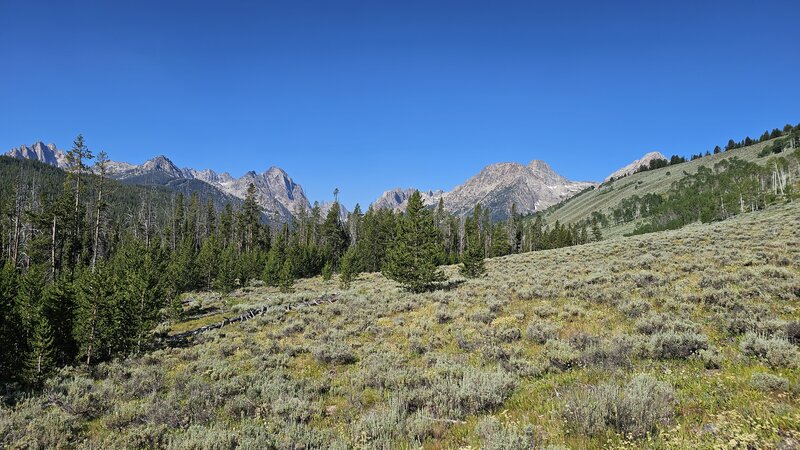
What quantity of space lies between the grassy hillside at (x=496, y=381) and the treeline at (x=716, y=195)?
8717cm

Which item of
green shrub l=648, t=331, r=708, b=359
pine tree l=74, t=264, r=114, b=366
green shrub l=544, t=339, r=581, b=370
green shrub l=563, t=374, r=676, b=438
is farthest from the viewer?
pine tree l=74, t=264, r=114, b=366

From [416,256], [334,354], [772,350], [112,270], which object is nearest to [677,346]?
[772,350]

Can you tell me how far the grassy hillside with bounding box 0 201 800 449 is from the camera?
5902mm

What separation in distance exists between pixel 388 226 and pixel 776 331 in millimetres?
70340

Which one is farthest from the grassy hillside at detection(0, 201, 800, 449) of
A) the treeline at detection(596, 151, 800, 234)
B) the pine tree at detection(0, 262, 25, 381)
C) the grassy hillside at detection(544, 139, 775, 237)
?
the grassy hillside at detection(544, 139, 775, 237)

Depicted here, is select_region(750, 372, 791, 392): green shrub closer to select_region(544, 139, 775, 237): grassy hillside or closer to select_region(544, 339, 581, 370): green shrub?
select_region(544, 339, 581, 370): green shrub

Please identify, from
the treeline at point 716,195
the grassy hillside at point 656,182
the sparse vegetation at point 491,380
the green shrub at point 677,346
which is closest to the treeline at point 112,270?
the sparse vegetation at point 491,380

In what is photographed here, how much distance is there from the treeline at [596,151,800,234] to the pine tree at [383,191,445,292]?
82547mm

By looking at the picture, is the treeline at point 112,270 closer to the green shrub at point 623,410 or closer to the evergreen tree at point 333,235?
the evergreen tree at point 333,235

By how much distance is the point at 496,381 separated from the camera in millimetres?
8211

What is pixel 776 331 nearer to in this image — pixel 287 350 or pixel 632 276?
pixel 632 276

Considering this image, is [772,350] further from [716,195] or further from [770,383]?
[716,195]

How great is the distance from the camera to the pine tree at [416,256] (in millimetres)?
28305

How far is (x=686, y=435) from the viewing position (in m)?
5.14
